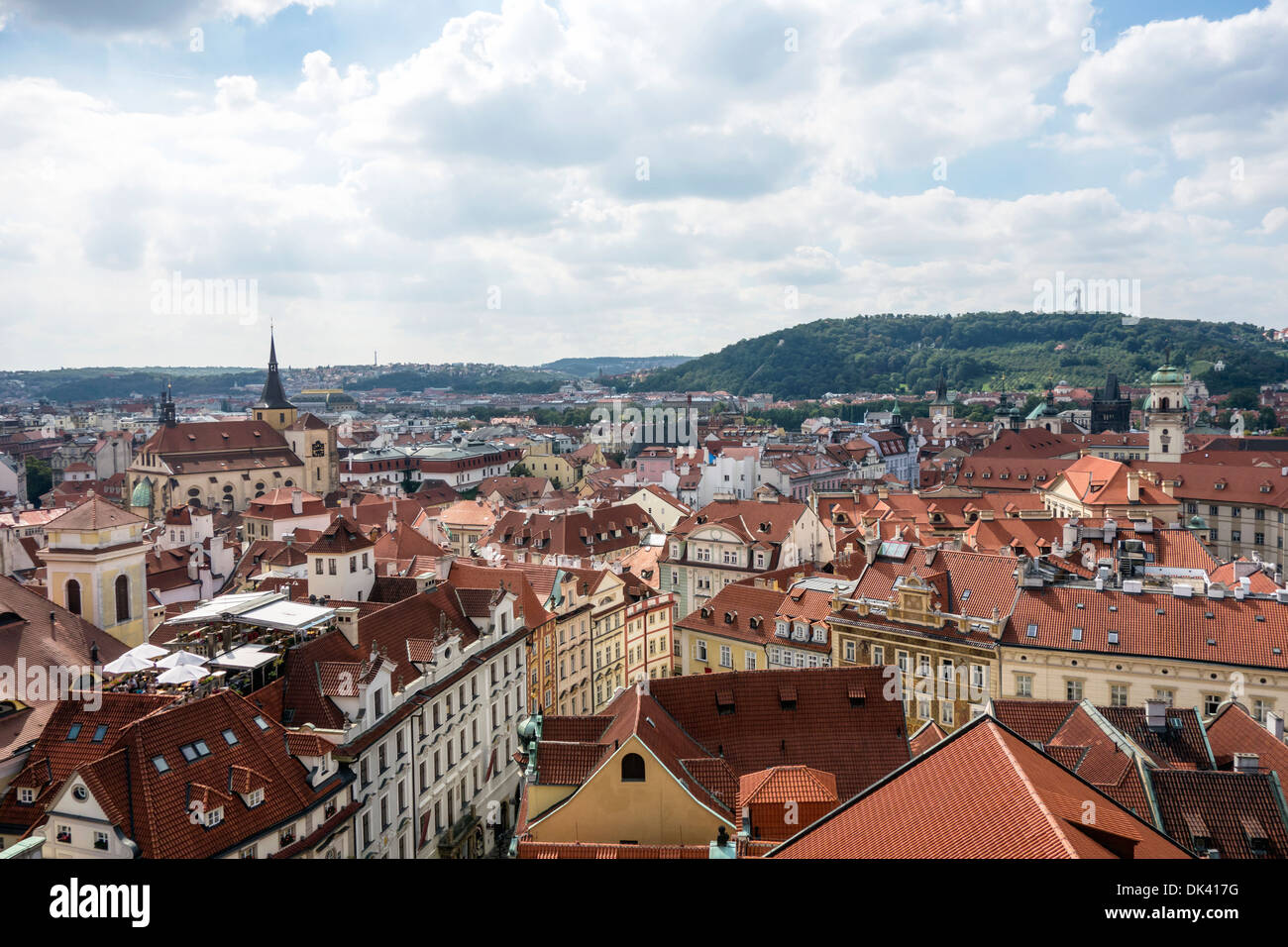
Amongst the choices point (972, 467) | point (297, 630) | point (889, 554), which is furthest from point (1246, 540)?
point (297, 630)

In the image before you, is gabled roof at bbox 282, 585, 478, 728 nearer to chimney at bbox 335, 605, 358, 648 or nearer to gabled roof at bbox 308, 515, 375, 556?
chimney at bbox 335, 605, 358, 648

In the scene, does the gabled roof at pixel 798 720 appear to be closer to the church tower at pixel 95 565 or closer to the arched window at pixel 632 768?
the arched window at pixel 632 768

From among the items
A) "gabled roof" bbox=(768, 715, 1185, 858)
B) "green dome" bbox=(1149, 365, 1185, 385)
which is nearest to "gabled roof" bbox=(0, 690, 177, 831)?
"gabled roof" bbox=(768, 715, 1185, 858)

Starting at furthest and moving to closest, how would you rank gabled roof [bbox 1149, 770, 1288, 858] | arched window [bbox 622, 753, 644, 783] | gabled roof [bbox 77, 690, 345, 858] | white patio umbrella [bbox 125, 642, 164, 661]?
white patio umbrella [bbox 125, 642, 164, 661] → arched window [bbox 622, 753, 644, 783] → gabled roof [bbox 1149, 770, 1288, 858] → gabled roof [bbox 77, 690, 345, 858]

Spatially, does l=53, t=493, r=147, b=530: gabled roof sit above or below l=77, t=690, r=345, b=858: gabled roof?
above
